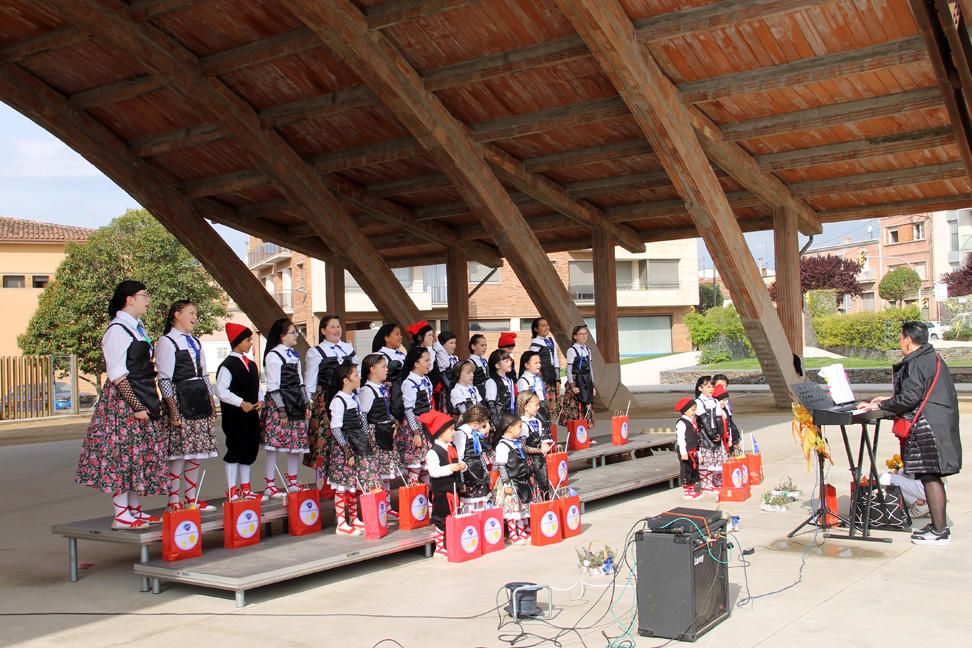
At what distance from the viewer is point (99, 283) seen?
27.8 m

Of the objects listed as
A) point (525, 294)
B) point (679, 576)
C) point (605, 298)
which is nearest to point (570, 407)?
point (679, 576)

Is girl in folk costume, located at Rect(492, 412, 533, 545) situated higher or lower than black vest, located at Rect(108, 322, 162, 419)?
lower

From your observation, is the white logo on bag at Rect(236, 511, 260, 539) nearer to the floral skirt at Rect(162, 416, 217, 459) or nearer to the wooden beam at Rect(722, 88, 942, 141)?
the floral skirt at Rect(162, 416, 217, 459)

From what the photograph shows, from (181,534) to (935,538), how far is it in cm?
505

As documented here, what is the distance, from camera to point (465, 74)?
11977 mm

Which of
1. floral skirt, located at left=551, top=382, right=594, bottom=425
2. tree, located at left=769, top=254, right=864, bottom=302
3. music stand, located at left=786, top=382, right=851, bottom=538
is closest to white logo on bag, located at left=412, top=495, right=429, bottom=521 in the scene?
music stand, located at left=786, top=382, right=851, bottom=538

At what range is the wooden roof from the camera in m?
10.7

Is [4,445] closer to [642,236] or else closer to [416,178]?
[416,178]

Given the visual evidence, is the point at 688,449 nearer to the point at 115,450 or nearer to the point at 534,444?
the point at 534,444

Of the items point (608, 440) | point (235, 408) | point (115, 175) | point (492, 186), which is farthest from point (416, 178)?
point (235, 408)

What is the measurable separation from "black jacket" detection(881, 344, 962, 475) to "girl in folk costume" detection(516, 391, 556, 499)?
2.56 meters

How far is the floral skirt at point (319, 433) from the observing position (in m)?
7.57

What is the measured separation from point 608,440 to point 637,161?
612cm

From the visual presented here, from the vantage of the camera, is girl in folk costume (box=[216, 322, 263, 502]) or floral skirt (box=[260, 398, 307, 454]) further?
floral skirt (box=[260, 398, 307, 454])
